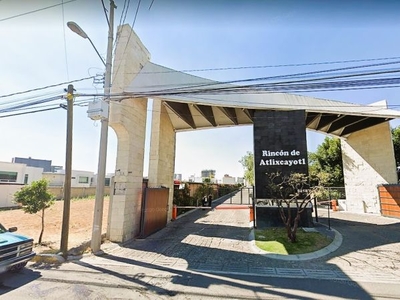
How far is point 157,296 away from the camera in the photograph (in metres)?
4.37

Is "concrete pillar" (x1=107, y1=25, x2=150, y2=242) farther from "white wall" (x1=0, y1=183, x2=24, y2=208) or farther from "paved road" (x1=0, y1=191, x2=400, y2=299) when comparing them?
"white wall" (x1=0, y1=183, x2=24, y2=208)

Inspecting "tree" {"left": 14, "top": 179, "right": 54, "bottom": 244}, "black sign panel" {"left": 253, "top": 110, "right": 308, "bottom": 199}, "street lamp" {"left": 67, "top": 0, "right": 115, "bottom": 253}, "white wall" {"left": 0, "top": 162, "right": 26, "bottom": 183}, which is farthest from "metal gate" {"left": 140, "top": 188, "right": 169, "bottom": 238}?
"white wall" {"left": 0, "top": 162, "right": 26, "bottom": 183}

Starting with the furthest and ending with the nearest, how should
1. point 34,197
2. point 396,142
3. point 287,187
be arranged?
point 396,142 → point 287,187 → point 34,197

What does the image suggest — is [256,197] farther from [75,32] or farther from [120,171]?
[75,32]

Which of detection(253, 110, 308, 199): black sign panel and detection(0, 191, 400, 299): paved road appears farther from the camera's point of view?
detection(253, 110, 308, 199): black sign panel

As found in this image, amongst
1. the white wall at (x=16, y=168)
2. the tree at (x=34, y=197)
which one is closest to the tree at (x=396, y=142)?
the tree at (x=34, y=197)

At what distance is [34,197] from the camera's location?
7840 mm

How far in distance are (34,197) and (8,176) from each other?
26225mm

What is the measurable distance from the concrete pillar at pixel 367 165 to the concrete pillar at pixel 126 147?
15.2m

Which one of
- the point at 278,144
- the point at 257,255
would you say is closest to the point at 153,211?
the point at 257,255

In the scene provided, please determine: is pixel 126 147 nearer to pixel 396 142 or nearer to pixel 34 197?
pixel 34 197

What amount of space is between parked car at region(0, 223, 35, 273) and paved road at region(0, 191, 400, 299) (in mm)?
307

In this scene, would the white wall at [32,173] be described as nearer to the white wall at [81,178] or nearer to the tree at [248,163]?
the white wall at [81,178]

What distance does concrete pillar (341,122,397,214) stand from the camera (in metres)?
14.1
